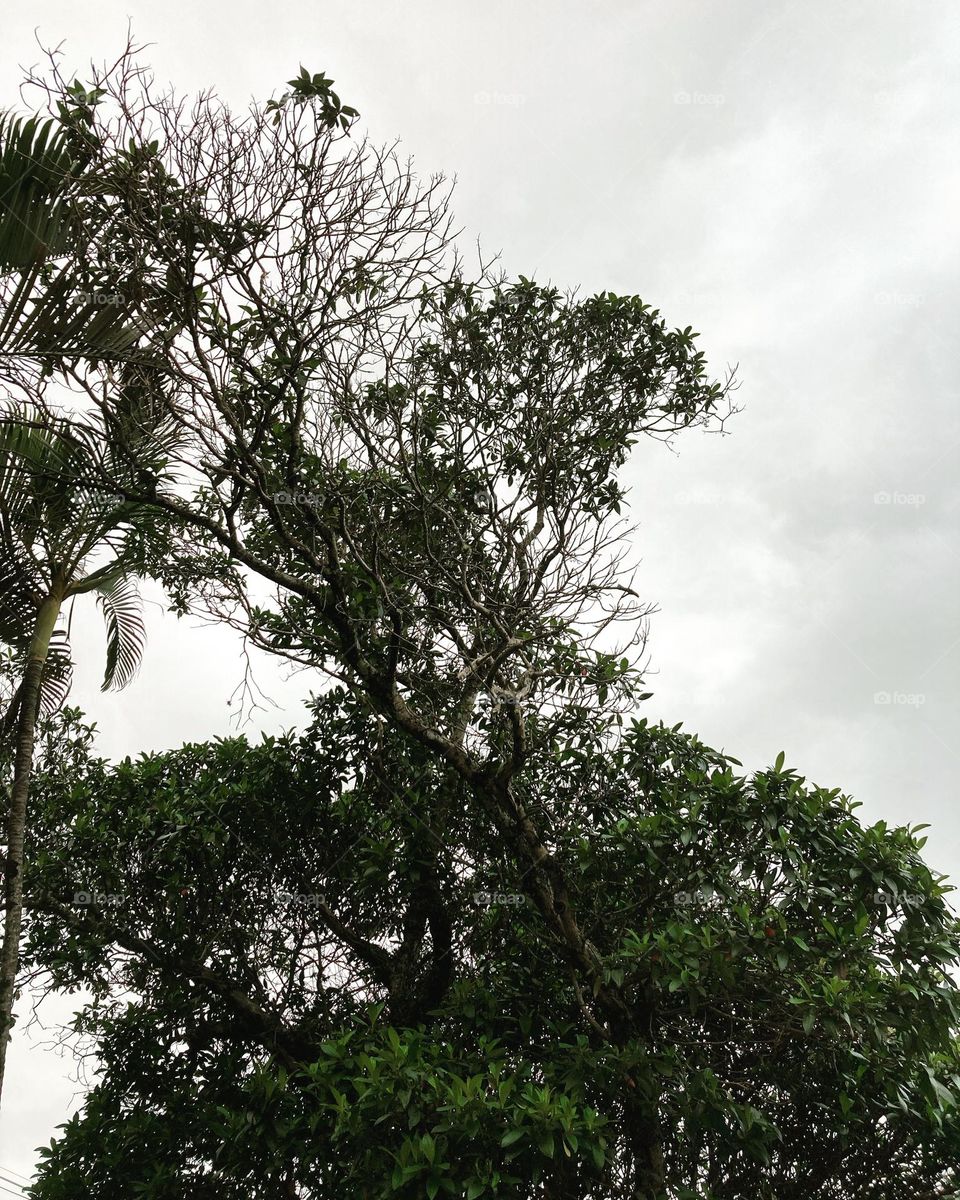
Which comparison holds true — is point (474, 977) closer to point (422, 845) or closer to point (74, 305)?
point (422, 845)

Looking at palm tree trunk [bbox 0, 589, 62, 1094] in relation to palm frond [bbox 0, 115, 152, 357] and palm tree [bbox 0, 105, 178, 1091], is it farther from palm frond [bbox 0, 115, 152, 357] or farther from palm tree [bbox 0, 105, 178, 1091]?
palm frond [bbox 0, 115, 152, 357]

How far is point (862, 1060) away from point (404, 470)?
5.15 metres

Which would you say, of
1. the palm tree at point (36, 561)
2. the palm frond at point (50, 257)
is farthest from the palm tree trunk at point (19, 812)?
the palm frond at point (50, 257)

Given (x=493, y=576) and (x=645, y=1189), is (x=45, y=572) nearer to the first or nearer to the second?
(x=493, y=576)

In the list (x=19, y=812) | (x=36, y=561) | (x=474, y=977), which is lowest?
(x=474, y=977)

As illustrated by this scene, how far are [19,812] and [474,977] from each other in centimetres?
353

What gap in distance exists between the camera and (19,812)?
6.43 meters

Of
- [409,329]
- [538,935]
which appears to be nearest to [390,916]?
[538,935]

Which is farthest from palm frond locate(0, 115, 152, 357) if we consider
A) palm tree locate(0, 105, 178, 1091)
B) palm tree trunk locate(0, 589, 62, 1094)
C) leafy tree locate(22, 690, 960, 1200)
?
leafy tree locate(22, 690, 960, 1200)

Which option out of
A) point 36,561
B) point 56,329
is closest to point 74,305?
point 56,329

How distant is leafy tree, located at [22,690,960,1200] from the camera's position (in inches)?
210

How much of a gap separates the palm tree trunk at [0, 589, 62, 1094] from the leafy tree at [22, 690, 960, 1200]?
1121 mm

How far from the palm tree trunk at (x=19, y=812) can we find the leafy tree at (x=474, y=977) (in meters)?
1.12

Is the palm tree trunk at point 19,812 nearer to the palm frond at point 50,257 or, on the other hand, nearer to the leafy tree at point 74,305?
the leafy tree at point 74,305
